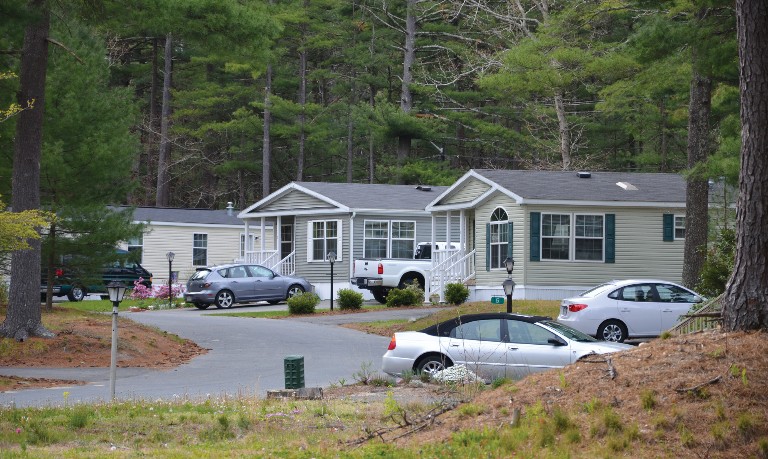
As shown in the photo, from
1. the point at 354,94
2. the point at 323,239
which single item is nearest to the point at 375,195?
the point at 323,239

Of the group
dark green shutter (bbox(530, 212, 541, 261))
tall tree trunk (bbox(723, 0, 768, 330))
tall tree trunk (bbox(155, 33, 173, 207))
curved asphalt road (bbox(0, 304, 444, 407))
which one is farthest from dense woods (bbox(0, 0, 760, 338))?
tall tree trunk (bbox(723, 0, 768, 330))

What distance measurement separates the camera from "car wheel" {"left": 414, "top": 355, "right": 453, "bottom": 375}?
15.8 metres

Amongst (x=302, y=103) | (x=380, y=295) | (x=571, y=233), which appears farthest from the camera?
(x=302, y=103)

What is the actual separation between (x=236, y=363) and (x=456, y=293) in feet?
41.8

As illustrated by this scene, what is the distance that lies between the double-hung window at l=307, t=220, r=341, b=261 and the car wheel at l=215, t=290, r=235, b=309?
4.95 m

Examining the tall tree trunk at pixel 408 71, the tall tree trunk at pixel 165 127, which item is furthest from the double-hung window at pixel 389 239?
the tall tree trunk at pixel 165 127

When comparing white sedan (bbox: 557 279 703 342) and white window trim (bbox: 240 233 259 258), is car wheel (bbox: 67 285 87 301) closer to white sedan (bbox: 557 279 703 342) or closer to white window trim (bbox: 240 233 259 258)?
white window trim (bbox: 240 233 259 258)

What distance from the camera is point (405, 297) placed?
32.7 m

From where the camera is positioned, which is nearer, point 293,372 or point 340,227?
point 293,372

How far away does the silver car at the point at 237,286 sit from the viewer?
1380 inches

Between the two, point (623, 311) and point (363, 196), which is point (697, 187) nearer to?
point (623, 311)

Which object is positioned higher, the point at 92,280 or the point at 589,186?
the point at 589,186

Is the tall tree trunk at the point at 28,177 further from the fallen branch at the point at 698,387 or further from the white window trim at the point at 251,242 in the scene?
the white window trim at the point at 251,242

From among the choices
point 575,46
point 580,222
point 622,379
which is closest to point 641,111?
point 575,46
